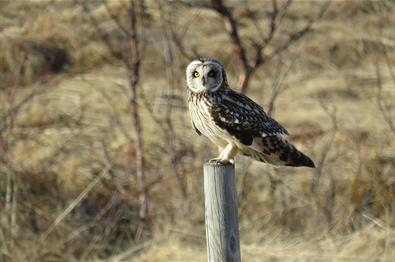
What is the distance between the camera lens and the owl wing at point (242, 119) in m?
3.73

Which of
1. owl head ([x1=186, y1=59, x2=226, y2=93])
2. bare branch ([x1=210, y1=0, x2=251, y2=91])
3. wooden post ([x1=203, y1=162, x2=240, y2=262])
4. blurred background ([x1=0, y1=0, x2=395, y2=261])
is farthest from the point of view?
blurred background ([x1=0, y1=0, x2=395, y2=261])

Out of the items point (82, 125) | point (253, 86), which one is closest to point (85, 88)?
point (82, 125)

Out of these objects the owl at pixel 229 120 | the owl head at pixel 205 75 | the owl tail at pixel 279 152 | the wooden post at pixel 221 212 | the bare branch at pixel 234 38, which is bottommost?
the wooden post at pixel 221 212

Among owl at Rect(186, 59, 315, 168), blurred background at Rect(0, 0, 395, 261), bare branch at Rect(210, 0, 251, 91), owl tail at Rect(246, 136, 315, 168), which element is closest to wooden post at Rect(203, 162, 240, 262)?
owl at Rect(186, 59, 315, 168)

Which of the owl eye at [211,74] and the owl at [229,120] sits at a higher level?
the owl eye at [211,74]

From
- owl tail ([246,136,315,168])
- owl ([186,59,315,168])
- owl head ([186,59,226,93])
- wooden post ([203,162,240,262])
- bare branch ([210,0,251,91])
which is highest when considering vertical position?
bare branch ([210,0,251,91])

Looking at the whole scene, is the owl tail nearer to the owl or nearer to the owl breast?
the owl

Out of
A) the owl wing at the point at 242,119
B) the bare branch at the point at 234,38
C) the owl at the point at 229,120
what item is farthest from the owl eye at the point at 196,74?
the bare branch at the point at 234,38

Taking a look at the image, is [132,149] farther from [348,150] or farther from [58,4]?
[58,4]

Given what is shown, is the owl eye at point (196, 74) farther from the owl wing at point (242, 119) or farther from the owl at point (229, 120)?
the owl wing at point (242, 119)

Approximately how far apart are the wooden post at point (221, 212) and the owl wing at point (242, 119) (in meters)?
0.76

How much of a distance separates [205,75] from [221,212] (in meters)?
0.93

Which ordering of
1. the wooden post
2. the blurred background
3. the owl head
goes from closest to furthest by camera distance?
the wooden post, the owl head, the blurred background

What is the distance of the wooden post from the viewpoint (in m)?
2.94
